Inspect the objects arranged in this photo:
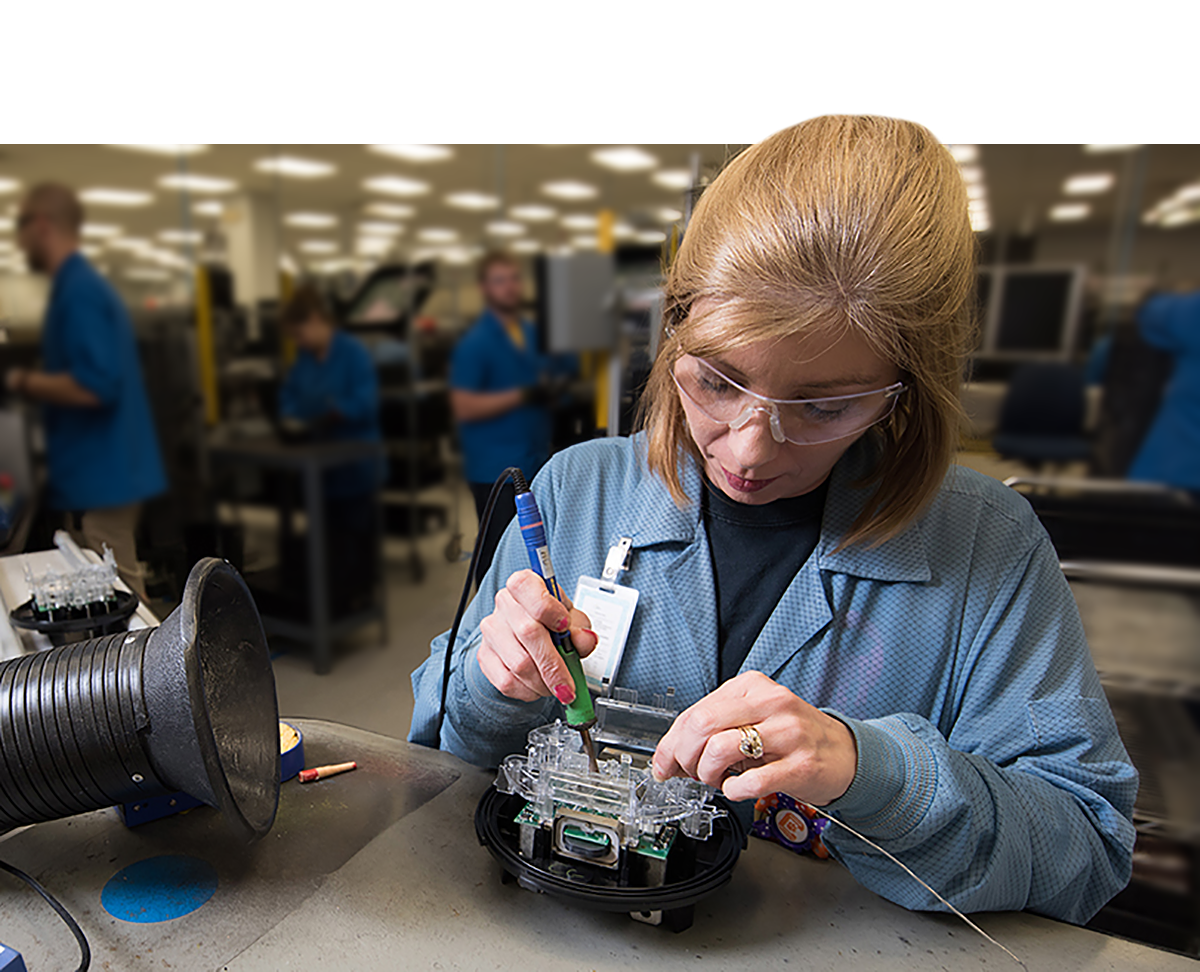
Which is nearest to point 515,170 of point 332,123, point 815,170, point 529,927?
point 332,123

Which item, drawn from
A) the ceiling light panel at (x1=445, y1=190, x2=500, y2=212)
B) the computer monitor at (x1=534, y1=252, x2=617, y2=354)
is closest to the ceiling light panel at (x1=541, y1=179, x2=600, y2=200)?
the computer monitor at (x1=534, y1=252, x2=617, y2=354)

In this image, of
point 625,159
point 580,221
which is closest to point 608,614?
point 625,159

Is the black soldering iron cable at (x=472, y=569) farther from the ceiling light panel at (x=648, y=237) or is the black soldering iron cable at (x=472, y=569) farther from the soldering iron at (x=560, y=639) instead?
the ceiling light panel at (x=648, y=237)

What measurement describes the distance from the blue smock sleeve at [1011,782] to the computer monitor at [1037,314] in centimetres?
249

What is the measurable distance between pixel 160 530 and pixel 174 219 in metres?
1.53

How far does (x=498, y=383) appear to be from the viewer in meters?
2.11

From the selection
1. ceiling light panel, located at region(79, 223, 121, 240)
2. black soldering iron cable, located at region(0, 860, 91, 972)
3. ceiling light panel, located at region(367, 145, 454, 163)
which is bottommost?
black soldering iron cable, located at region(0, 860, 91, 972)

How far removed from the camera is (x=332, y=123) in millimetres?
1910

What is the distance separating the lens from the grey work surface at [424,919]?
584 mm

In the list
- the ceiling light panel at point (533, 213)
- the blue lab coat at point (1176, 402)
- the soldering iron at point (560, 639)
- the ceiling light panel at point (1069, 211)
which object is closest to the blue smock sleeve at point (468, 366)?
the ceiling light panel at point (533, 213)

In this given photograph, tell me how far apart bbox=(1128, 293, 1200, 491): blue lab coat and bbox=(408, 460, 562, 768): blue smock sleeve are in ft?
9.63

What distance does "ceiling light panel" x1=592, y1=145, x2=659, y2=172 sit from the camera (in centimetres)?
164

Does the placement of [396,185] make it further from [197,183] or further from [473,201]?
[197,183]

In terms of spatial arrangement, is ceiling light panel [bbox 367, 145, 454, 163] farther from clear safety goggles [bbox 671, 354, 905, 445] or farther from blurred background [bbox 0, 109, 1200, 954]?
clear safety goggles [bbox 671, 354, 905, 445]
